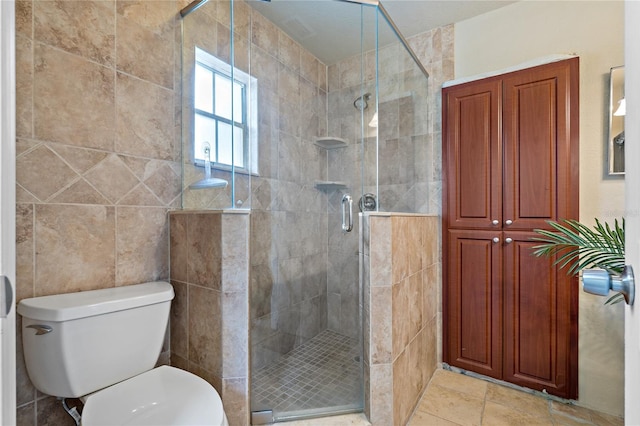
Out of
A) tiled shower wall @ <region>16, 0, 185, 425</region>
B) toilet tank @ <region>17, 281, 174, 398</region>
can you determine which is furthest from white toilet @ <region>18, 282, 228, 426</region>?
tiled shower wall @ <region>16, 0, 185, 425</region>

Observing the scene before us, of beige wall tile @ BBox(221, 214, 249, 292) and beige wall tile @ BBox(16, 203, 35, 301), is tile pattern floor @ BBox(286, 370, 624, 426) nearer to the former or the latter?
beige wall tile @ BBox(221, 214, 249, 292)

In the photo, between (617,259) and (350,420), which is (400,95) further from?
(350,420)

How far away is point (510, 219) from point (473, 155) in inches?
18.2

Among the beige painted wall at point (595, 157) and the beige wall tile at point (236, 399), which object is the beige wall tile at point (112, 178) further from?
the beige painted wall at point (595, 157)

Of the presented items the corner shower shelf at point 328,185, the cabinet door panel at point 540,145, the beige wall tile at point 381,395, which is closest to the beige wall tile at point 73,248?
the corner shower shelf at point 328,185

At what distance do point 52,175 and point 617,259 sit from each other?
238 cm

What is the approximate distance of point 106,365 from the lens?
111 cm

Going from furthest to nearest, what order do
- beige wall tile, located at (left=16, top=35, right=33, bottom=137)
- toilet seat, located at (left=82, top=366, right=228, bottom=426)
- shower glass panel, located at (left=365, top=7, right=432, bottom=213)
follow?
shower glass panel, located at (left=365, top=7, right=432, bottom=213) < beige wall tile, located at (left=16, top=35, right=33, bottom=137) < toilet seat, located at (left=82, top=366, right=228, bottom=426)

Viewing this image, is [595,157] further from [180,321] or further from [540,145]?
[180,321]

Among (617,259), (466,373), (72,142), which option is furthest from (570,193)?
(72,142)

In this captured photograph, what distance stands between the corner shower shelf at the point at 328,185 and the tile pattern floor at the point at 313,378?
2.76 ft

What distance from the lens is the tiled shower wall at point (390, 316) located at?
140 cm

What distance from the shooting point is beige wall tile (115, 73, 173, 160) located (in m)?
1.36

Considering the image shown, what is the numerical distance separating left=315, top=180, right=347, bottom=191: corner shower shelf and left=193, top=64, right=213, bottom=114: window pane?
695mm
